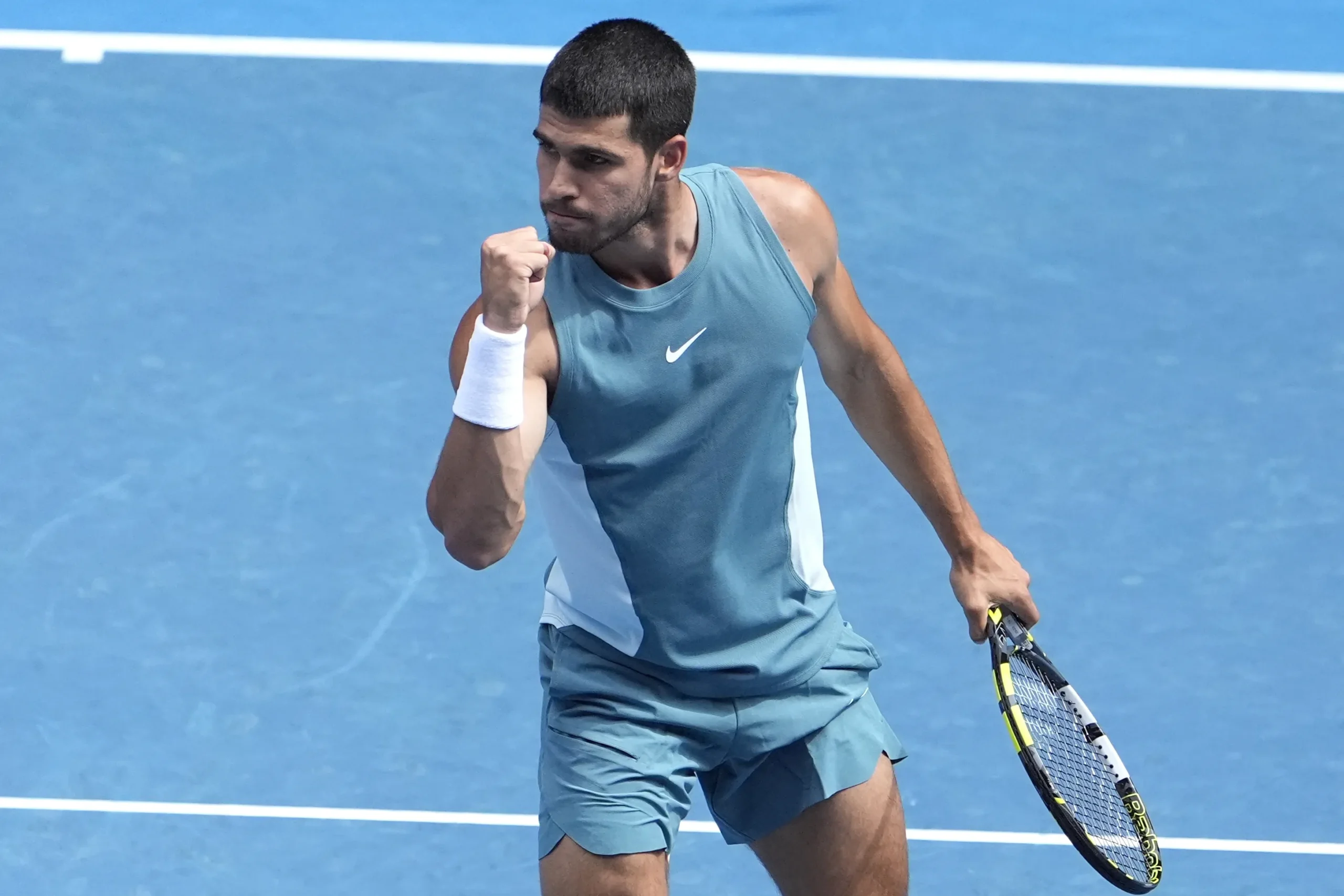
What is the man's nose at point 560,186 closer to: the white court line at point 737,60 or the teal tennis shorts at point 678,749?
the teal tennis shorts at point 678,749

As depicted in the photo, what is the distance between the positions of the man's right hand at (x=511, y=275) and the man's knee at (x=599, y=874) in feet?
3.56

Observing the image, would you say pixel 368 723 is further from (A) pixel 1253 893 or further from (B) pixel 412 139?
(B) pixel 412 139

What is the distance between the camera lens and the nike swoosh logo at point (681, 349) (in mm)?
4156

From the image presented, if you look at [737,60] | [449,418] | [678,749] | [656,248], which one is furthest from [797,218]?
[737,60]

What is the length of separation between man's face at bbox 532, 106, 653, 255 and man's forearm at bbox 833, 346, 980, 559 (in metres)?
0.87

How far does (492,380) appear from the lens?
373 centimetres

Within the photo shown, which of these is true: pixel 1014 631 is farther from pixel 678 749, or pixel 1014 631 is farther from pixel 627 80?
pixel 627 80

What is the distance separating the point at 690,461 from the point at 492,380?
621mm

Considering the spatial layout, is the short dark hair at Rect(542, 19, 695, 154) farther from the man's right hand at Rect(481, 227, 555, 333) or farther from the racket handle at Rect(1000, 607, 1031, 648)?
the racket handle at Rect(1000, 607, 1031, 648)

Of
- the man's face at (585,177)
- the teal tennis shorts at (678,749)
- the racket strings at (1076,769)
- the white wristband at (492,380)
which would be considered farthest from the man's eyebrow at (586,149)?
the racket strings at (1076,769)

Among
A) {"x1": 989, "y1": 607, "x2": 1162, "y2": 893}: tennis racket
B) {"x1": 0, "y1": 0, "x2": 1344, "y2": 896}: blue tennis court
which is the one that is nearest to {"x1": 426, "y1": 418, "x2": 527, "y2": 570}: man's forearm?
{"x1": 989, "y1": 607, "x2": 1162, "y2": 893}: tennis racket

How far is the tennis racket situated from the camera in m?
4.27

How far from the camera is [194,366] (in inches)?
294

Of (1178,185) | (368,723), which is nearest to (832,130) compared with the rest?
(1178,185)
